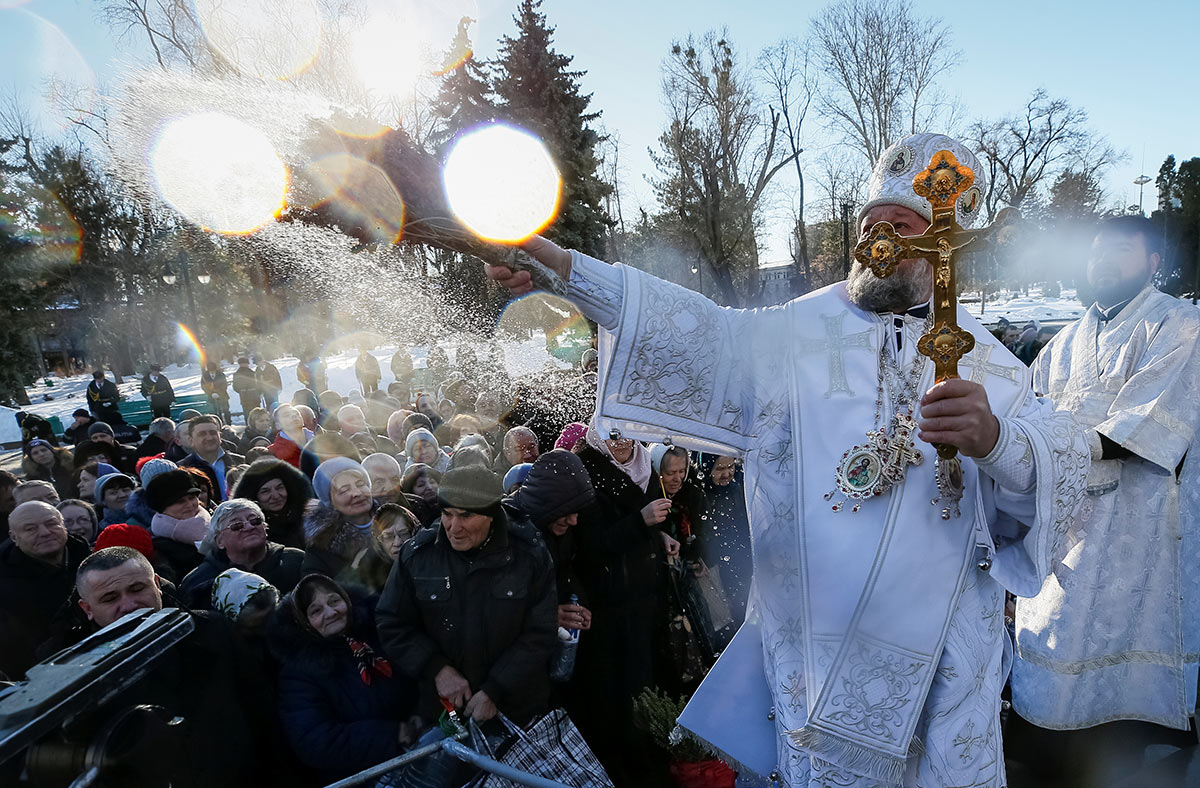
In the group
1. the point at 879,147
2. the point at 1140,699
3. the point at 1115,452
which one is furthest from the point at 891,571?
the point at 879,147

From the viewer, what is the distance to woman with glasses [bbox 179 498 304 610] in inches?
132

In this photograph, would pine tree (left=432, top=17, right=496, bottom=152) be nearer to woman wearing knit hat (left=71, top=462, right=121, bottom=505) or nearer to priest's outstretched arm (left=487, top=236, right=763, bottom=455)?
woman wearing knit hat (left=71, top=462, right=121, bottom=505)

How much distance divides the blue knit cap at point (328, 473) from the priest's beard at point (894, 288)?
2.82m

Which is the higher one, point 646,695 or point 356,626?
point 356,626

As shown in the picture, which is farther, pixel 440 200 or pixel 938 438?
pixel 938 438

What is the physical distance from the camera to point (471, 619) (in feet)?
9.48

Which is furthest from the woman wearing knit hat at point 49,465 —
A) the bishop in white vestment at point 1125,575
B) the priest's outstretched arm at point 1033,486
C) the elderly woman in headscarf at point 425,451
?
the bishop in white vestment at point 1125,575

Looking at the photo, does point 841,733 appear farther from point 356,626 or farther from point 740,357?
point 356,626

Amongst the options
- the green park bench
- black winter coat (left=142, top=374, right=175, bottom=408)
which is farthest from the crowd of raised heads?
the green park bench

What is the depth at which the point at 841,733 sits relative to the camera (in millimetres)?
1772

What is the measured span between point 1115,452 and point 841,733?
2282 mm

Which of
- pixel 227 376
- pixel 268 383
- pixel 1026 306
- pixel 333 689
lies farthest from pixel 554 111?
pixel 1026 306

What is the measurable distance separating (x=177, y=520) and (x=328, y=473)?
876mm

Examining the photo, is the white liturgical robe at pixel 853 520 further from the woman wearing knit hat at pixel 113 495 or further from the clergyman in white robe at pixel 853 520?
the woman wearing knit hat at pixel 113 495
